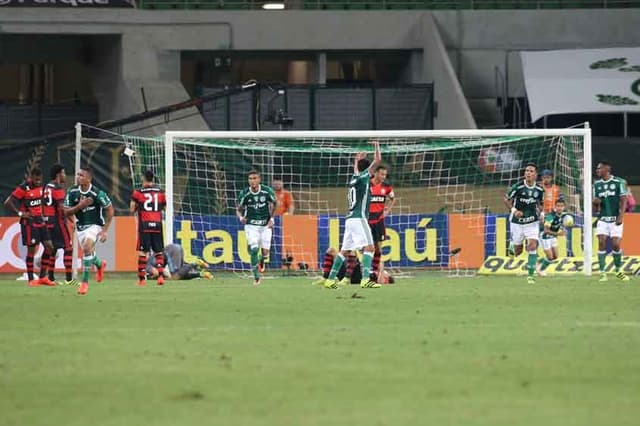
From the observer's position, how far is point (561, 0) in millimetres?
42344

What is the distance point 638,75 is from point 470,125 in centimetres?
484

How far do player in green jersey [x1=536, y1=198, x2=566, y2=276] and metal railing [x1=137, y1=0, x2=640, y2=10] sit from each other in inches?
548

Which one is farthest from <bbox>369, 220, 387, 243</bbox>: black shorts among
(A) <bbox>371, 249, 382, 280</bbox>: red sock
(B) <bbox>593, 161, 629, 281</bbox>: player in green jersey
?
(B) <bbox>593, 161, 629, 281</bbox>: player in green jersey

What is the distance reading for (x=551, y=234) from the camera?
28.4 m

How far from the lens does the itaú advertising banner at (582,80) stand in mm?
37188

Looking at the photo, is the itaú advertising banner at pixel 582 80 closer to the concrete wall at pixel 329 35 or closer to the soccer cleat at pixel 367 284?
the concrete wall at pixel 329 35

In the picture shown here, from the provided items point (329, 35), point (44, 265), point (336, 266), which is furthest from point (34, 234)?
point (329, 35)

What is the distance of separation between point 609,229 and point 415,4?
17.3m

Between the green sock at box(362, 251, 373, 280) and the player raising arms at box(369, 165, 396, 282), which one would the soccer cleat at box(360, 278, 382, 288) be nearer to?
the green sock at box(362, 251, 373, 280)

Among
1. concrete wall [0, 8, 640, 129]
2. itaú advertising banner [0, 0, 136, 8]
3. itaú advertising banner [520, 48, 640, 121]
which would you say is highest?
itaú advertising banner [0, 0, 136, 8]

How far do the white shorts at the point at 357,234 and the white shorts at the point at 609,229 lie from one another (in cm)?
549

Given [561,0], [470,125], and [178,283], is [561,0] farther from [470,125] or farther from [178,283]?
[178,283]

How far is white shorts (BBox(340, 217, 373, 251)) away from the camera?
22.4 metres

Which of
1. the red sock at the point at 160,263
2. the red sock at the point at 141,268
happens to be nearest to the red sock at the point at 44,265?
the red sock at the point at 141,268
